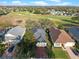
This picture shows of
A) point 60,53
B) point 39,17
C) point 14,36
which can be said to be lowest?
point 60,53

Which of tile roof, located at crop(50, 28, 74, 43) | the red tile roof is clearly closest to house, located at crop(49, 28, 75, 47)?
tile roof, located at crop(50, 28, 74, 43)

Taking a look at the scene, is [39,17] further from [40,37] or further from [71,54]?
[71,54]

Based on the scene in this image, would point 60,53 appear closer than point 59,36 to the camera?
Yes

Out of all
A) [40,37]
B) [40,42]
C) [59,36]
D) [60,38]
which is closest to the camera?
[40,42]

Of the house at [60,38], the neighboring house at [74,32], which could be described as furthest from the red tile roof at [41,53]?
the neighboring house at [74,32]

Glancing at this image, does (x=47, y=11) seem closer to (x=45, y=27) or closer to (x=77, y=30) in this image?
(x=45, y=27)

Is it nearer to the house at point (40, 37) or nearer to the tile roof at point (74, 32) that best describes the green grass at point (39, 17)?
the tile roof at point (74, 32)

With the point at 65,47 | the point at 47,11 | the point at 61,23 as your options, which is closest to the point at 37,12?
the point at 47,11

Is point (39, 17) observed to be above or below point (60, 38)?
above

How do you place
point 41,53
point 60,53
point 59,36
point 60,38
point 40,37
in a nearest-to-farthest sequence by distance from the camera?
1. point 41,53
2. point 60,53
3. point 40,37
4. point 60,38
5. point 59,36

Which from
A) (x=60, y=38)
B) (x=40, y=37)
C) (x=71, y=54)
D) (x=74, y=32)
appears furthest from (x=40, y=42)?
(x=74, y=32)
